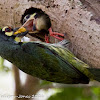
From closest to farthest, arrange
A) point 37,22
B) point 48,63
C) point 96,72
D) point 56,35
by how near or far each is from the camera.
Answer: point 96,72, point 48,63, point 56,35, point 37,22

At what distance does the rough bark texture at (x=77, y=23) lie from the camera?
8.18 feet

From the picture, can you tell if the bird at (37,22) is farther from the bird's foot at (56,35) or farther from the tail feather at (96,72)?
the tail feather at (96,72)

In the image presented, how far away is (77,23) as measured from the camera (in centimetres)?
262

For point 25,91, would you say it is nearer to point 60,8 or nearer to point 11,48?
point 11,48

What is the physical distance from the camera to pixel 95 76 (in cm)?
241

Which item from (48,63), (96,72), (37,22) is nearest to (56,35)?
→ (37,22)

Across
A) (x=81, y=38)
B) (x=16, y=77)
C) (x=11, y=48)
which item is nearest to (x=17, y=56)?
(x=11, y=48)

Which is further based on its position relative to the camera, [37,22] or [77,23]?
[37,22]

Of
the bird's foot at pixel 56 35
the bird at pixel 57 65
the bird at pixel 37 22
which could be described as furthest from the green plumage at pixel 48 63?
the bird at pixel 37 22

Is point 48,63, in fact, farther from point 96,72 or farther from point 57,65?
point 96,72

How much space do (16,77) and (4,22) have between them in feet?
3.12

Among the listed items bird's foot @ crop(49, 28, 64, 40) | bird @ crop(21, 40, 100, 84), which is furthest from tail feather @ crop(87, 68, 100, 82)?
bird's foot @ crop(49, 28, 64, 40)

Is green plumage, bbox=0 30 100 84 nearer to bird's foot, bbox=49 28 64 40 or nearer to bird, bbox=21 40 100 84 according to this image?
bird, bbox=21 40 100 84

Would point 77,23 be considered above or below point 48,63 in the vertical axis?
above
